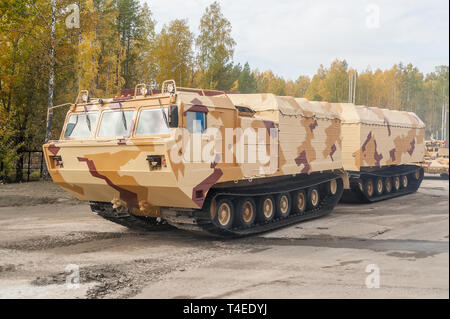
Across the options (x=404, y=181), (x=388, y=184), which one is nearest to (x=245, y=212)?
(x=388, y=184)

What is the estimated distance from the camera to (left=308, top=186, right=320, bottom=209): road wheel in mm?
12684

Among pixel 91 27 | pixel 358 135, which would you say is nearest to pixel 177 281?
pixel 358 135

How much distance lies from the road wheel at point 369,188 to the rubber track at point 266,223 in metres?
2.31

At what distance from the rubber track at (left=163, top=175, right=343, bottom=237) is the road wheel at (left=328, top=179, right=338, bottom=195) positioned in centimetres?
9

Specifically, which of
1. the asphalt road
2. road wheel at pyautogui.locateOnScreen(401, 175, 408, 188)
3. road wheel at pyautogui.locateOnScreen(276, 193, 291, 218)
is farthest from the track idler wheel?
road wheel at pyautogui.locateOnScreen(276, 193, 291, 218)

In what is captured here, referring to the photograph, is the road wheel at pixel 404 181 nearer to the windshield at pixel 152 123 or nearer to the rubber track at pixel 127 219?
the rubber track at pixel 127 219

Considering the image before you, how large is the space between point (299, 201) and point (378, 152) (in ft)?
18.6

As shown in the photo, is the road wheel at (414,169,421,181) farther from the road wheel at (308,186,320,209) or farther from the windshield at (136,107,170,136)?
the windshield at (136,107,170,136)

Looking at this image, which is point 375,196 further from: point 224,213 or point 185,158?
point 185,158

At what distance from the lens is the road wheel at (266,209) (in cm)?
1053

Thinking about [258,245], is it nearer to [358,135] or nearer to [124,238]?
[124,238]

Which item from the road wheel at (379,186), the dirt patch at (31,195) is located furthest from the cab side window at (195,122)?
the road wheel at (379,186)

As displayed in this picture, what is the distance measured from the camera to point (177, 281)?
21.1ft

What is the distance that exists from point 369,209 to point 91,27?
13.7 metres
